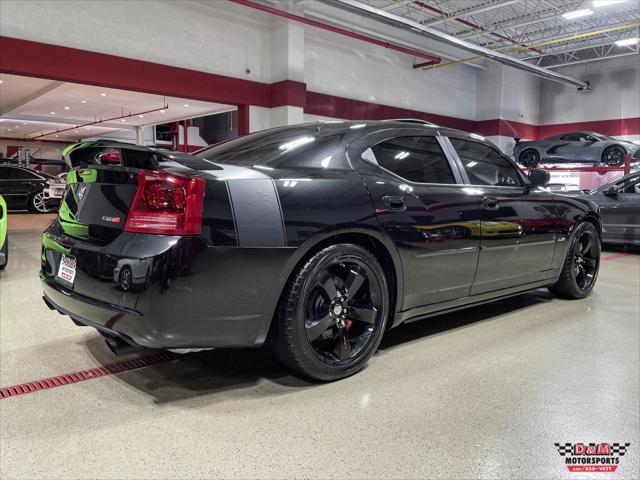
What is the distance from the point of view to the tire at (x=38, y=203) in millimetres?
12555

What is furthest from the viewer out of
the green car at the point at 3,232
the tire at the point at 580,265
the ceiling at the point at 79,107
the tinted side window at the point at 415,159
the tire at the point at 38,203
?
the ceiling at the point at 79,107

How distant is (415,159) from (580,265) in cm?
211

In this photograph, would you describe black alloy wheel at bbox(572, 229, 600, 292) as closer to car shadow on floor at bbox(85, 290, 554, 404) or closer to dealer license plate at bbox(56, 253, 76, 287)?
car shadow on floor at bbox(85, 290, 554, 404)

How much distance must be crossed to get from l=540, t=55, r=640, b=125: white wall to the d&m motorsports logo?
1759 cm

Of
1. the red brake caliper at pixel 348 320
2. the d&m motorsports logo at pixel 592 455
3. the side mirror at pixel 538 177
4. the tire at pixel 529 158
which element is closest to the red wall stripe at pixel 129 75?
the tire at pixel 529 158

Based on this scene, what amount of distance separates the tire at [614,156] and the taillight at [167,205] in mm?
11684

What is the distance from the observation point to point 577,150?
1176 centimetres

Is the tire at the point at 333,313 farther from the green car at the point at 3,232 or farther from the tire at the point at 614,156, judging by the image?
the tire at the point at 614,156

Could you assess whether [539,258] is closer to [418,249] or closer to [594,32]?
[418,249]

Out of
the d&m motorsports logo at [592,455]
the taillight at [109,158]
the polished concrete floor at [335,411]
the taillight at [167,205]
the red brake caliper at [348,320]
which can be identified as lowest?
the d&m motorsports logo at [592,455]

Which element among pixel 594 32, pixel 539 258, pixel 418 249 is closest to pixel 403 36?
pixel 594 32

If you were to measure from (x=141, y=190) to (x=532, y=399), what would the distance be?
1802 mm

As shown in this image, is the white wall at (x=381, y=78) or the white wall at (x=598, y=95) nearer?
the white wall at (x=381, y=78)

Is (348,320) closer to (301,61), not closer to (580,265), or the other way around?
(580,265)
